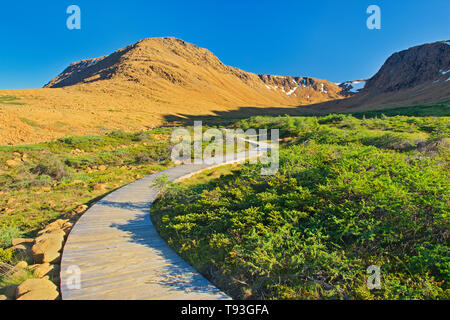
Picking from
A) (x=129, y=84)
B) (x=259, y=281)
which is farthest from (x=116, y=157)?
(x=129, y=84)

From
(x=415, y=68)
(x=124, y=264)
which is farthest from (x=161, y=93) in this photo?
(x=415, y=68)

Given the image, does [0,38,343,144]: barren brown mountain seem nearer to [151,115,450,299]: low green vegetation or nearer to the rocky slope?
[151,115,450,299]: low green vegetation

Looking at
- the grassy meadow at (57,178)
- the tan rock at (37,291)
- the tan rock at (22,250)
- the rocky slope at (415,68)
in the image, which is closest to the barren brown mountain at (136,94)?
the grassy meadow at (57,178)

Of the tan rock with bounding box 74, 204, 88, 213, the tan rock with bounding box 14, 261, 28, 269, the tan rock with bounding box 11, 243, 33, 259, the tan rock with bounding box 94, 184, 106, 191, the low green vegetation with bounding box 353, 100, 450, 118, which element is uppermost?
the low green vegetation with bounding box 353, 100, 450, 118

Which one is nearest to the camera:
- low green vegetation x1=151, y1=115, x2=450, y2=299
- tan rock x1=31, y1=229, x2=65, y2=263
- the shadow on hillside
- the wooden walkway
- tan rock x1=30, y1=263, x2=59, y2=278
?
low green vegetation x1=151, y1=115, x2=450, y2=299

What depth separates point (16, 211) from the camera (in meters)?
6.95

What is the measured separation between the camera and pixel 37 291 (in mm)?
3115

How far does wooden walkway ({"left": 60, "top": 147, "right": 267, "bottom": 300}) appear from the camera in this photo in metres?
3.18

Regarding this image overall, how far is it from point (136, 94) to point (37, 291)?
57923 millimetres

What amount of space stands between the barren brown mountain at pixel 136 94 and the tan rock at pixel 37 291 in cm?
1923

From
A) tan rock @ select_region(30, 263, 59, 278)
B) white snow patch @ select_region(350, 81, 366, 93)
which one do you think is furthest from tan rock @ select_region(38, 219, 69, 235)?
white snow patch @ select_region(350, 81, 366, 93)

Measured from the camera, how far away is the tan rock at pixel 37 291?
3.05 m

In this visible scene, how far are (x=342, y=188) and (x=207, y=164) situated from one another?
8.24 m

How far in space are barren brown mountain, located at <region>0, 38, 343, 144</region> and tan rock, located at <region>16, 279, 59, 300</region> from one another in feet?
63.1
